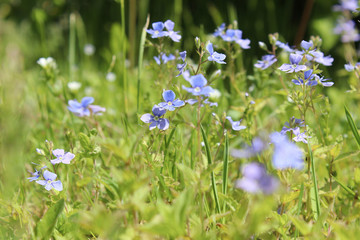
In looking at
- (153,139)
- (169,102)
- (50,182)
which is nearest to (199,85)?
(169,102)

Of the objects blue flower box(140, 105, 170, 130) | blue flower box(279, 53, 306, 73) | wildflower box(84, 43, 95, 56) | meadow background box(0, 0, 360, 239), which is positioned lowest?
wildflower box(84, 43, 95, 56)

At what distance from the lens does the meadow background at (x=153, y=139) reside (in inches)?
48.4

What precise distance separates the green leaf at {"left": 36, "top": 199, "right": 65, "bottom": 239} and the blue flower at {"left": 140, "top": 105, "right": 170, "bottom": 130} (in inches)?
15.6

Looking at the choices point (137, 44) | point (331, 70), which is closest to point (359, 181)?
point (331, 70)

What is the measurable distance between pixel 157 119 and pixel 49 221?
0.50 m

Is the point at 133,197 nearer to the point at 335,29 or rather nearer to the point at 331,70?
the point at 335,29

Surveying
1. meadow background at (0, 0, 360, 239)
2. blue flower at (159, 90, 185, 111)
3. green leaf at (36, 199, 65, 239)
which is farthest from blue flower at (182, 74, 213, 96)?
green leaf at (36, 199, 65, 239)

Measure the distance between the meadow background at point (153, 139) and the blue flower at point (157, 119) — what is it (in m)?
0.10

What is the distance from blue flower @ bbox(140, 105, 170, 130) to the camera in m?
1.47

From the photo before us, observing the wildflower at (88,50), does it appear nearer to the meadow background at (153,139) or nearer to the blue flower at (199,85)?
the meadow background at (153,139)

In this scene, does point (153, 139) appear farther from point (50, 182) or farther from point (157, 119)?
point (50, 182)

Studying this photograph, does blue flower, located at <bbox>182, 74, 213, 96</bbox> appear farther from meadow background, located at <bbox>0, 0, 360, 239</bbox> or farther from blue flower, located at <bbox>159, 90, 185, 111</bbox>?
meadow background, located at <bbox>0, 0, 360, 239</bbox>

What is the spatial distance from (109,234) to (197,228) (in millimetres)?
294

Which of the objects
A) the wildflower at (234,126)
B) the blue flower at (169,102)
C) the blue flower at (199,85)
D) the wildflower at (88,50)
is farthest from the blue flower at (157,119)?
the wildflower at (88,50)
